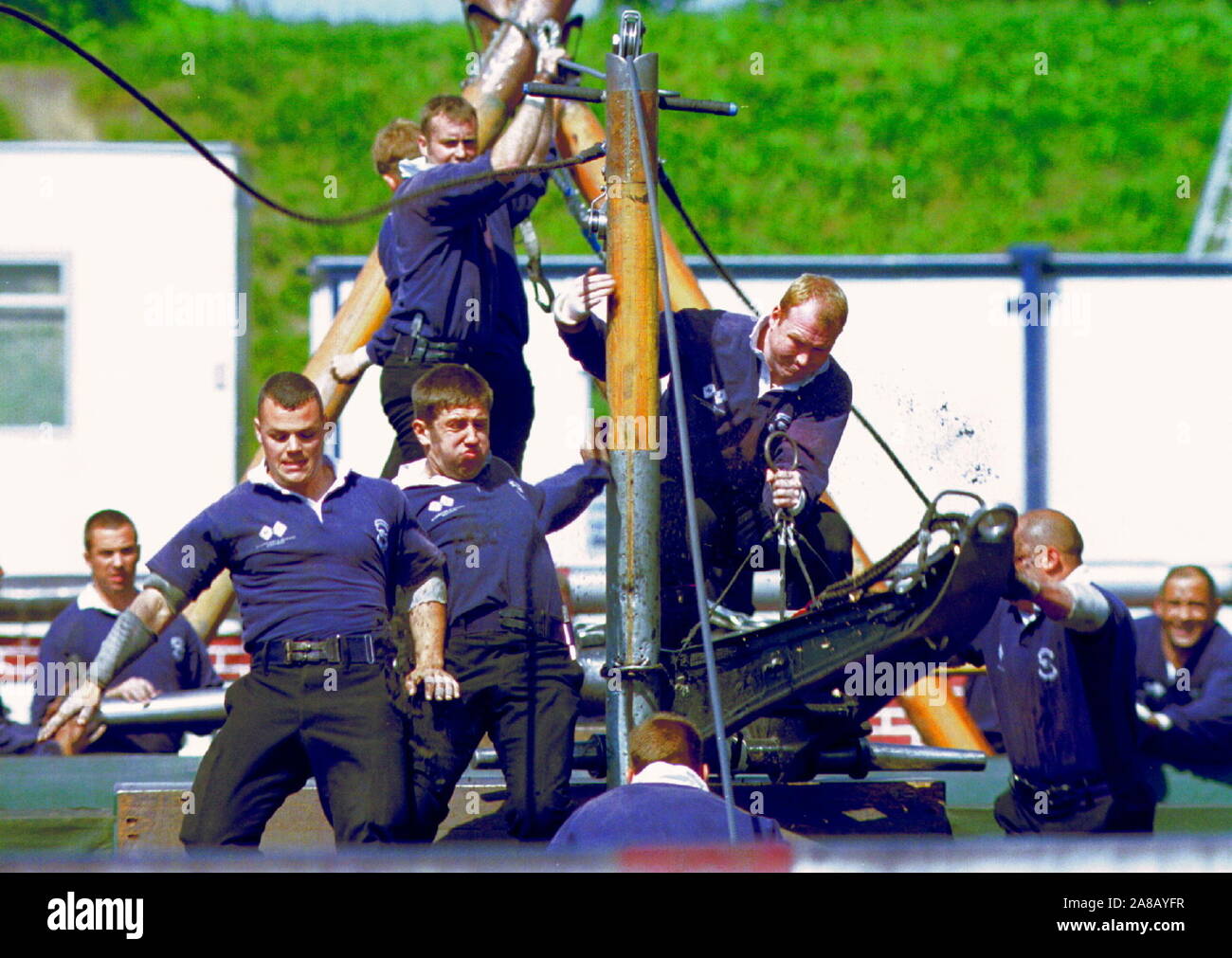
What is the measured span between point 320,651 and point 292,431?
61 cm

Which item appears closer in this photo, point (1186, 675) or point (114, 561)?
point (1186, 675)

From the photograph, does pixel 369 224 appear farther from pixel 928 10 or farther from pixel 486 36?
pixel 486 36

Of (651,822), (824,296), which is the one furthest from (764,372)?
(651,822)

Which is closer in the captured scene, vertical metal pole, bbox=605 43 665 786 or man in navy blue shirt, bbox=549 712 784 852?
man in navy blue shirt, bbox=549 712 784 852

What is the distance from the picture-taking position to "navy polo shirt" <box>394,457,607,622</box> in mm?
5203

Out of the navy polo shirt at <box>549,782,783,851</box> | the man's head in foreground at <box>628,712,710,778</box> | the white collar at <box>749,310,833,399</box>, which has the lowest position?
the navy polo shirt at <box>549,782,783,851</box>

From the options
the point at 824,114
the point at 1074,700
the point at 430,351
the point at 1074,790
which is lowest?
the point at 1074,790

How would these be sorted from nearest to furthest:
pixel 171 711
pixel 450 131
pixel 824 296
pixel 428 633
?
pixel 428 633 < pixel 824 296 < pixel 450 131 < pixel 171 711

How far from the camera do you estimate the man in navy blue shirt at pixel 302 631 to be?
4902 millimetres

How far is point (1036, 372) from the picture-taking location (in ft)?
31.9

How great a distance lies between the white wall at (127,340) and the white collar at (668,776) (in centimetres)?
636

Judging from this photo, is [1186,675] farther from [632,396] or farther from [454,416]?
[454,416]

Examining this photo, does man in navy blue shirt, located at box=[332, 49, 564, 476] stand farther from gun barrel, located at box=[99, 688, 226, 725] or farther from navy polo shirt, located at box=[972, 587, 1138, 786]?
navy polo shirt, located at box=[972, 587, 1138, 786]

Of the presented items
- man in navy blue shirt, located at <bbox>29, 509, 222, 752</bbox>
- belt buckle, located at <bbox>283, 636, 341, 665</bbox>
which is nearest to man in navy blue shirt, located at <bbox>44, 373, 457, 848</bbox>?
belt buckle, located at <bbox>283, 636, 341, 665</bbox>
